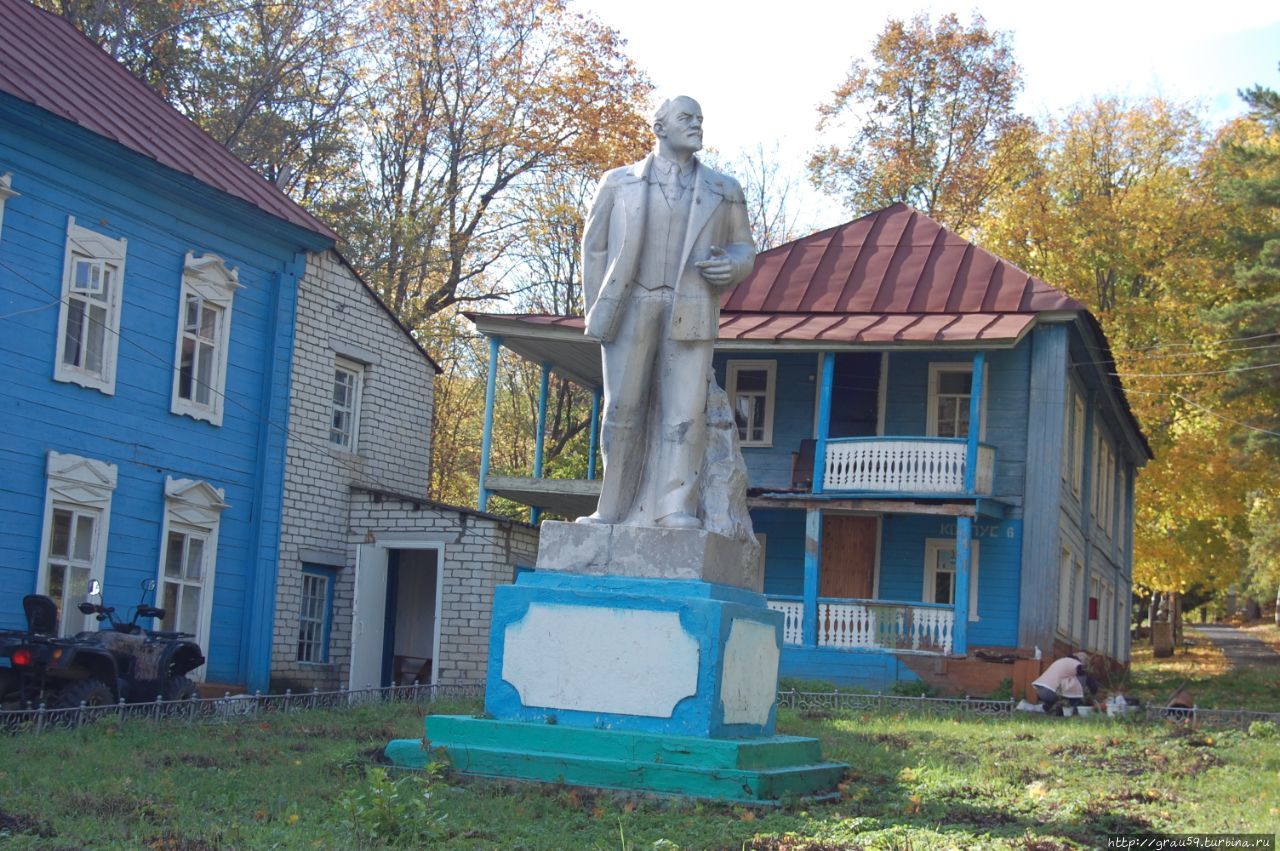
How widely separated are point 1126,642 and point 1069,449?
12.2m

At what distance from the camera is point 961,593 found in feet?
71.6

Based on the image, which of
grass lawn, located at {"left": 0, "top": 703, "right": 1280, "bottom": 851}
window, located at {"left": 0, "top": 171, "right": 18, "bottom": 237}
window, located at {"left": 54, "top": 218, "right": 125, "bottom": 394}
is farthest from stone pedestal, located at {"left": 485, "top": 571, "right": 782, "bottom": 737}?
window, located at {"left": 54, "top": 218, "right": 125, "bottom": 394}

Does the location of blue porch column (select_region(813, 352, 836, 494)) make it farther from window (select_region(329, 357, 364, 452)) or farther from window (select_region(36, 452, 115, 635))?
window (select_region(36, 452, 115, 635))

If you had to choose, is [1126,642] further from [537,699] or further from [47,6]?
[537,699]

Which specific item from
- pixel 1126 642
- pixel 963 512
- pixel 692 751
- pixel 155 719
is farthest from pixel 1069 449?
pixel 692 751

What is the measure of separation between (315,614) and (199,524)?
332 cm

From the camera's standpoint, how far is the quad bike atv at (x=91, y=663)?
12.7m

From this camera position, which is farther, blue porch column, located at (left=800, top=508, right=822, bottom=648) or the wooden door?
the wooden door

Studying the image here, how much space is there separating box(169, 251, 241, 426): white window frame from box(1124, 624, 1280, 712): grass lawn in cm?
1242

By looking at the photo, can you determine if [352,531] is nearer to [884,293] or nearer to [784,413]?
[784,413]

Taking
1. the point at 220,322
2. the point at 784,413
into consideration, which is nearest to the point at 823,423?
the point at 784,413

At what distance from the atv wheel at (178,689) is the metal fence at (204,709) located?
22.0 inches

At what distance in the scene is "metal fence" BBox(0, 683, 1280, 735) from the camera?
36.4 feet

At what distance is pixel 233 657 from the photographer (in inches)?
755
